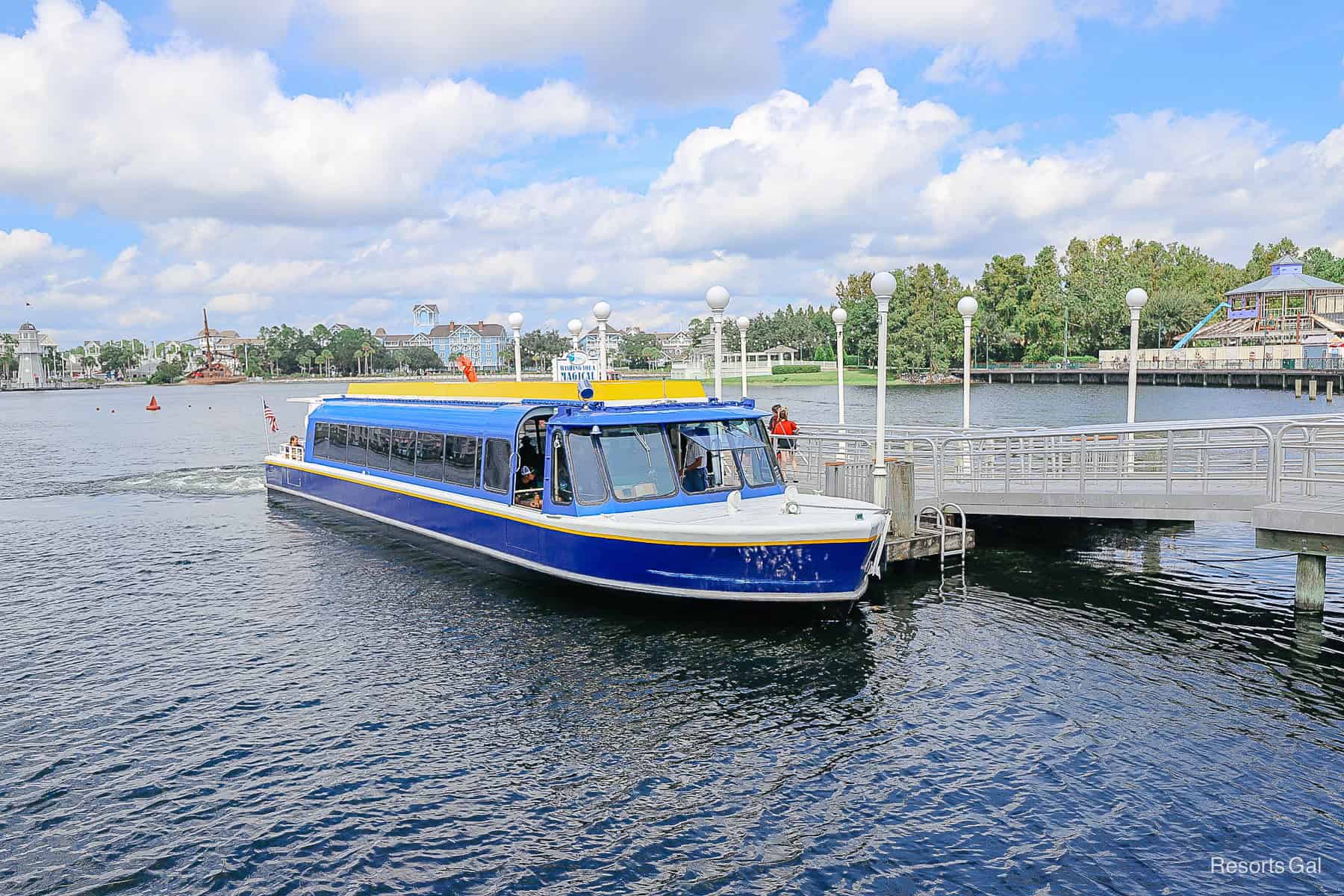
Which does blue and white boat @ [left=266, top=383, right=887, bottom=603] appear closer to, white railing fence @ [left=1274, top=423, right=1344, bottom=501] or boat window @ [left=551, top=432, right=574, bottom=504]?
boat window @ [left=551, top=432, right=574, bottom=504]

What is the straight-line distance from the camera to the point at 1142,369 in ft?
352

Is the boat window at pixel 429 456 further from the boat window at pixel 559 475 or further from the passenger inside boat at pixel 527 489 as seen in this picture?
the boat window at pixel 559 475

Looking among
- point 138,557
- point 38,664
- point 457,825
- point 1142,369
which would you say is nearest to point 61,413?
point 138,557

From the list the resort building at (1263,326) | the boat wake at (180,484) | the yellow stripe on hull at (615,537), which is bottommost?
the boat wake at (180,484)

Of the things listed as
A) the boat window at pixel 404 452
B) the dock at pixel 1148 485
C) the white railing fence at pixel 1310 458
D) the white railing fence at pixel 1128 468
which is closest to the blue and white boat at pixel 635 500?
the boat window at pixel 404 452

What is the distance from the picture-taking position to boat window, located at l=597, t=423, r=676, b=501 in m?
14.8

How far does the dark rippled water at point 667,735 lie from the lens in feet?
27.0

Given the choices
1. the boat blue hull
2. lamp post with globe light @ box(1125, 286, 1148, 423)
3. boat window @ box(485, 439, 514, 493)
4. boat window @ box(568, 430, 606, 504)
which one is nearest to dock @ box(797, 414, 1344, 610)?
lamp post with globe light @ box(1125, 286, 1148, 423)

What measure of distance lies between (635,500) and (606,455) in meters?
0.84

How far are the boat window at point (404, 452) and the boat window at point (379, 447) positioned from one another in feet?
0.93

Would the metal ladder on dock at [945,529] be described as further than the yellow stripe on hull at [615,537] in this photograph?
Yes

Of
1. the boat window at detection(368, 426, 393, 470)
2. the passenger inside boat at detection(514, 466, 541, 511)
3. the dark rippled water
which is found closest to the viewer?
the dark rippled water

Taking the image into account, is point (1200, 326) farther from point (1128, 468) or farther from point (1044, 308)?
point (1128, 468)

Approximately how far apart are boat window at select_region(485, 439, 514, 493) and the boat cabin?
0.07ft
